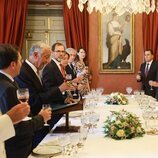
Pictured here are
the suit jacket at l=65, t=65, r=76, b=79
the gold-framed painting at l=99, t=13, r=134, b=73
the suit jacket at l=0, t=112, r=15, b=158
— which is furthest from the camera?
the gold-framed painting at l=99, t=13, r=134, b=73

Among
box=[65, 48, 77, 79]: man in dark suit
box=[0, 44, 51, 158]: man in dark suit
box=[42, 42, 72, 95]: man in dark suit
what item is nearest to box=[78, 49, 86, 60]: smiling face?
box=[65, 48, 77, 79]: man in dark suit

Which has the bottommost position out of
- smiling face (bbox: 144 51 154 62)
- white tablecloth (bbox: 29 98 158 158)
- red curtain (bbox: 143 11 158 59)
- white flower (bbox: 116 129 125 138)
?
white tablecloth (bbox: 29 98 158 158)

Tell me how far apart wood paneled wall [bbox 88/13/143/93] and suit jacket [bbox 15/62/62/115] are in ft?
12.8

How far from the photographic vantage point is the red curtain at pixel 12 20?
23.0 ft

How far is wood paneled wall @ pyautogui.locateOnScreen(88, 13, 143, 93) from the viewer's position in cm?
718

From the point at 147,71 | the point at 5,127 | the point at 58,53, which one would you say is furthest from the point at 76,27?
Result: the point at 5,127

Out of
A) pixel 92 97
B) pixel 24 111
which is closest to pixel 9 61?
pixel 24 111

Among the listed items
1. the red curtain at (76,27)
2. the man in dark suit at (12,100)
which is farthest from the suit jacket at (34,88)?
the red curtain at (76,27)

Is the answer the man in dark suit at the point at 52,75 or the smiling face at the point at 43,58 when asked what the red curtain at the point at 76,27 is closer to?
the man in dark suit at the point at 52,75

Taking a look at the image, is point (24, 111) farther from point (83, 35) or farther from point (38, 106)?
point (83, 35)

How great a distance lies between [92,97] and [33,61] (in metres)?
1.55

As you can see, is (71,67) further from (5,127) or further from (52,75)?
(5,127)

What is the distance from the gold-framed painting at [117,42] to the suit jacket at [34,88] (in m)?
3.91

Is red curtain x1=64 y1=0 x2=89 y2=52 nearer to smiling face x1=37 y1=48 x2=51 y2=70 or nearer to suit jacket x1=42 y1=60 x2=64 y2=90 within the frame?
suit jacket x1=42 y1=60 x2=64 y2=90
